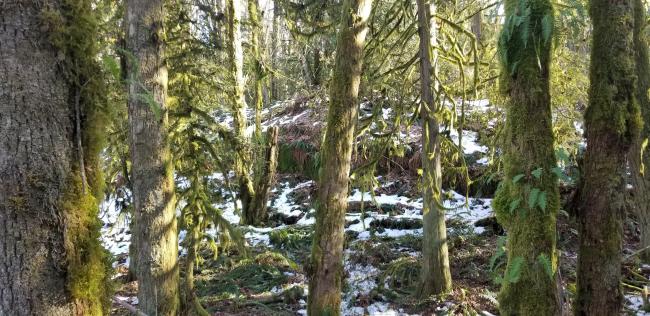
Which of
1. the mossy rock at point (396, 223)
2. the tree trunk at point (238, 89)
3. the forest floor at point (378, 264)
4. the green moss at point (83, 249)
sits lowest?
the forest floor at point (378, 264)

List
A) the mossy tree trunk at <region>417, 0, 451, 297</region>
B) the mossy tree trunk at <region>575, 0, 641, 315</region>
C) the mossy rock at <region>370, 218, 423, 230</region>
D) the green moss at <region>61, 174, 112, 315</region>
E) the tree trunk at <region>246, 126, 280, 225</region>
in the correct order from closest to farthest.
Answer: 1. the green moss at <region>61, 174, 112, 315</region>
2. the mossy tree trunk at <region>575, 0, 641, 315</region>
3. the mossy tree trunk at <region>417, 0, 451, 297</region>
4. the mossy rock at <region>370, 218, 423, 230</region>
5. the tree trunk at <region>246, 126, 280, 225</region>

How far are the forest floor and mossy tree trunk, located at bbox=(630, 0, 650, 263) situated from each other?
600 mm

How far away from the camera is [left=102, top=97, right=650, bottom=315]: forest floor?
20.2 ft

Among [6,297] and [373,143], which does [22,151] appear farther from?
[373,143]

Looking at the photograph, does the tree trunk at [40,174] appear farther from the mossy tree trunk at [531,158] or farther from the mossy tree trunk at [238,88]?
the mossy tree trunk at [238,88]

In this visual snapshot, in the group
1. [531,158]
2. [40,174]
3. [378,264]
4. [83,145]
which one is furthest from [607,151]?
[378,264]

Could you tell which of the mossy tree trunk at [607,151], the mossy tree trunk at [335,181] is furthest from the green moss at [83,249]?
the mossy tree trunk at [607,151]

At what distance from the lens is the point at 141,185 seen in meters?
4.64

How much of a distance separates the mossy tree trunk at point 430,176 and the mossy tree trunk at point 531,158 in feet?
8.86

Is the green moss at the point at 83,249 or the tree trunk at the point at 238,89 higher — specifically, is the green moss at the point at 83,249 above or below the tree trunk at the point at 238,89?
below

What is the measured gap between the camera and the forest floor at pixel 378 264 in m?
6.15

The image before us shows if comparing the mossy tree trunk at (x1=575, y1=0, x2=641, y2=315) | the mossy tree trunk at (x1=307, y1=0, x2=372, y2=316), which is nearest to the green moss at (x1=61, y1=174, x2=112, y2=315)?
the mossy tree trunk at (x1=307, y1=0, x2=372, y2=316)

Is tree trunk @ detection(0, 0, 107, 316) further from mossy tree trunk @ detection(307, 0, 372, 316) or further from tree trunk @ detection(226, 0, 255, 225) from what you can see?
tree trunk @ detection(226, 0, 255, 225)

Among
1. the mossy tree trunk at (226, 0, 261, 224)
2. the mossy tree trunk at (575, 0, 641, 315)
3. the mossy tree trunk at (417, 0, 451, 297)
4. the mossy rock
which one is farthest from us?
the mossy tree trunk at (226, 0, 261, 224)
